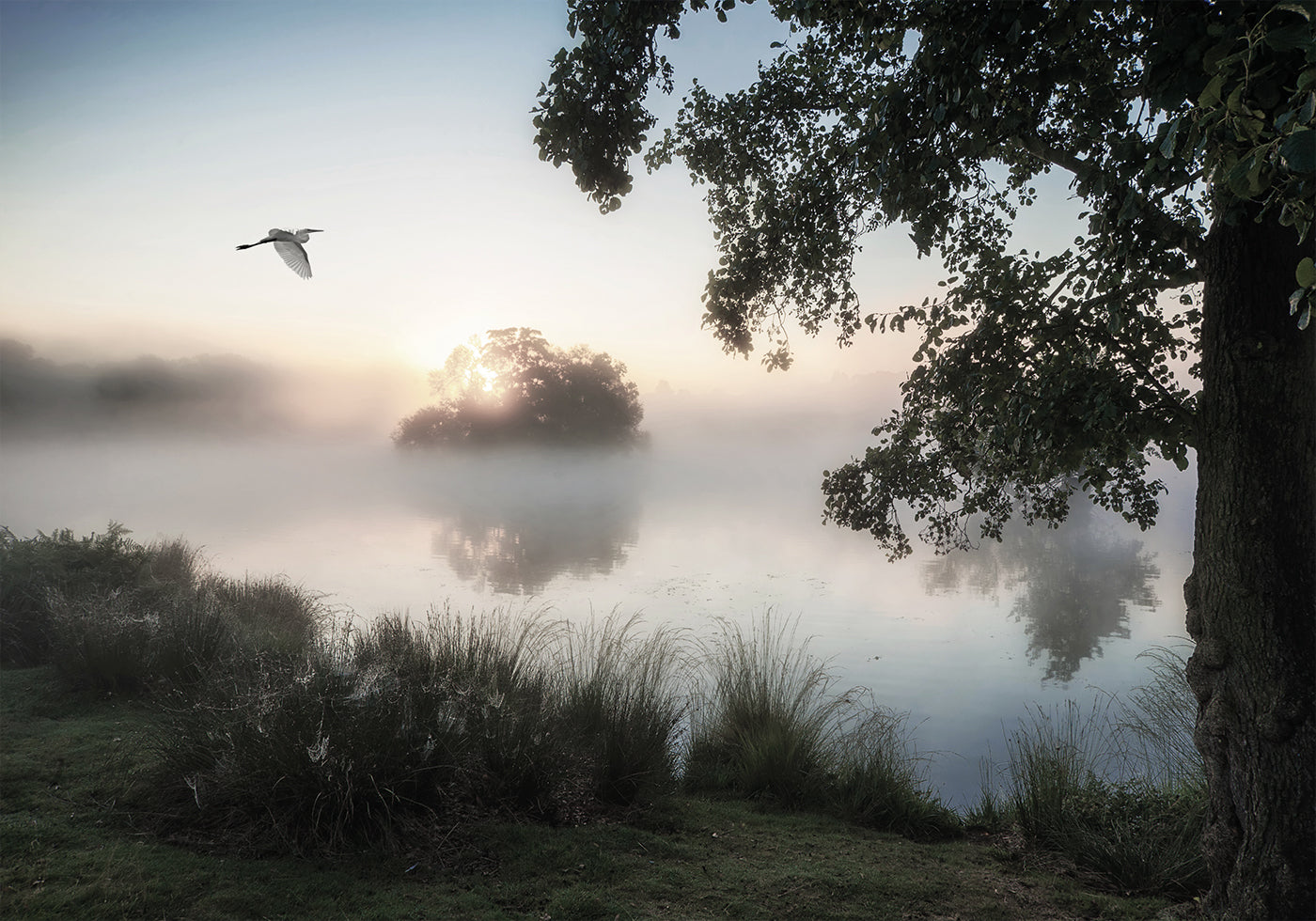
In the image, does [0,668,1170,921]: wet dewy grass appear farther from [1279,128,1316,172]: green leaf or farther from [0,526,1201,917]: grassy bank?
[1279,128,1316,172]: green leaf

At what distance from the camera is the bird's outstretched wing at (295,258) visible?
3.63 metres

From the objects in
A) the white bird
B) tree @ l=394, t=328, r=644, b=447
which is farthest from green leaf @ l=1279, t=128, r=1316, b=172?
tree @ l=394, t=328, r=644, b=447

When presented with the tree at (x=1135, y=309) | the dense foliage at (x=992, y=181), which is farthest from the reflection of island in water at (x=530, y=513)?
the tree at (x=1135, y=309)

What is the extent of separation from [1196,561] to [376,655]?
5.13 m

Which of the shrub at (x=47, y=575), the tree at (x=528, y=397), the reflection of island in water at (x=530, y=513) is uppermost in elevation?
the tree at (x=528, y=397)

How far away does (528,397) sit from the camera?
32344 mm

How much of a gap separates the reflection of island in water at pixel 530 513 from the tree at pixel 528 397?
1.39 meters

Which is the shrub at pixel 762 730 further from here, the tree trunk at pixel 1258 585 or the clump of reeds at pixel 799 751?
the tree trunk at pixel 1258 585

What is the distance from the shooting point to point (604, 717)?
189 inches

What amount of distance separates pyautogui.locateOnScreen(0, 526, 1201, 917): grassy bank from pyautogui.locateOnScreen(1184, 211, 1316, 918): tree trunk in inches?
26.2

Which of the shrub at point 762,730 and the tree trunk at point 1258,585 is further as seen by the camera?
the shrub at point 762,730

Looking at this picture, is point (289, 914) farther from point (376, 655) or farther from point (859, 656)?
point (859, 656)

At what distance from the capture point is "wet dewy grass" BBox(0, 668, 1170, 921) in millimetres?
2900

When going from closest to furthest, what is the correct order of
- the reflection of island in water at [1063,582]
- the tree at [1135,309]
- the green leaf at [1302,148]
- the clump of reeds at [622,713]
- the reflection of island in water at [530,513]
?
1. the green leaf at [1302,148]
2. the tree at [1135,309]
3. the clump of reeds at [622,713]
4. the reflection of island in water at [1063,582]
5. the reflection of island in water at [530,513]
